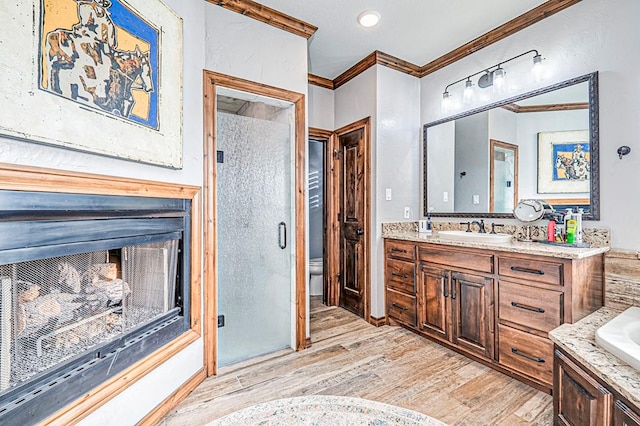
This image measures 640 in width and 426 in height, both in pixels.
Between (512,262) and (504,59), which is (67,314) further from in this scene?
(504,59)

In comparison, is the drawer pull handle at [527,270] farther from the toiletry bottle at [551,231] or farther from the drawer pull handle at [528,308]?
the toiletry bottle at [551,231]

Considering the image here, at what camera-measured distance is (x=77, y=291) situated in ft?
4.45

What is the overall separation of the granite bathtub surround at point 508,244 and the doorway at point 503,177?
209 millimetres

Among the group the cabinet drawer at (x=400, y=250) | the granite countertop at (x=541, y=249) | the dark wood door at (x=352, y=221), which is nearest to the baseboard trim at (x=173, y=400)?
the dark wood door at (x=352, y=221)

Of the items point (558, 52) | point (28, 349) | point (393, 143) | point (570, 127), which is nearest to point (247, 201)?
point (28, 349)

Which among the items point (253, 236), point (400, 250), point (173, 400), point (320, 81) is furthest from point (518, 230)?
point (173, 400)

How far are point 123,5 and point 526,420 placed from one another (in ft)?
9.87

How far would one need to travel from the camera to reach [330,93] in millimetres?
3625

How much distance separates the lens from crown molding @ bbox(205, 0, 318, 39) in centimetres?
213

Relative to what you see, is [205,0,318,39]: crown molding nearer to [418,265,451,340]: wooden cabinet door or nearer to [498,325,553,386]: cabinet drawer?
[418,265,451,340]: wooden cabinet door

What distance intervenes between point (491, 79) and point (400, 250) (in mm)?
1725

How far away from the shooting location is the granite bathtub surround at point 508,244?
70.3 inches

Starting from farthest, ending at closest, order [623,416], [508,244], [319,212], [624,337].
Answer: [319,212] < [508,244] < [624,337] < [623,416]

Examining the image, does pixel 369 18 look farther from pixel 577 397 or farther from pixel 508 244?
pixel 577 397
